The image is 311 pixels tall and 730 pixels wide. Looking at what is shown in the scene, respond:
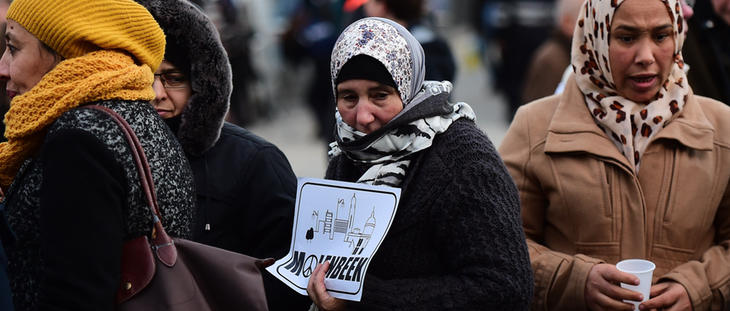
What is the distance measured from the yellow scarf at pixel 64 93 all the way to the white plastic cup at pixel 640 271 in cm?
154

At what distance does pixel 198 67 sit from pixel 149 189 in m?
1.04

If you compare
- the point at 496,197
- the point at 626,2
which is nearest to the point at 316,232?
the point at 496,197

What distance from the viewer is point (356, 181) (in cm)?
321

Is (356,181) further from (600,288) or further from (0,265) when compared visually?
(0,265)

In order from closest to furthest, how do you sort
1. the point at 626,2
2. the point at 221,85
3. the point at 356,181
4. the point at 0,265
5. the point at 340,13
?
the point at 0,265
the point at 356,181
the point at 626,2
the point at 221,85
the point at 340,13

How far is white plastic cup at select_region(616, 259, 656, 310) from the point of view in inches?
126

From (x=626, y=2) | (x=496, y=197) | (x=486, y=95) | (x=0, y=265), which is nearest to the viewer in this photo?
(x=0, y=265)

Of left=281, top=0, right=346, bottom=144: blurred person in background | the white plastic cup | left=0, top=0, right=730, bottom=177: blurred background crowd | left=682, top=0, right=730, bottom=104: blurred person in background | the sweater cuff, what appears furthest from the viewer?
left=281, top=0, right=346, bottom=144: blurred person in background

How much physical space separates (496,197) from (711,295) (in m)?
0.97

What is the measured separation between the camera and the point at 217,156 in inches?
143

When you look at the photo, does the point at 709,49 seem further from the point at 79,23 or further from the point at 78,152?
the point at 78,152

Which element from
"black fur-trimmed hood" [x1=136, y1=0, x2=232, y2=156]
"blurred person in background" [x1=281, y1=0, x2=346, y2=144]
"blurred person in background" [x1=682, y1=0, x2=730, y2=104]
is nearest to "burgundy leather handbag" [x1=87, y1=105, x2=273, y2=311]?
"black fur-trimmed hood" [x1=136, y1=0, x2=232, y2=156]

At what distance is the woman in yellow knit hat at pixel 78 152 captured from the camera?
2.55m

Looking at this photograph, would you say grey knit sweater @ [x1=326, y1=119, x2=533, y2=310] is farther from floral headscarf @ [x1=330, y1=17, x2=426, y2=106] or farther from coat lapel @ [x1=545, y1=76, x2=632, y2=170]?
coat lapel @ [x1=545, y1=76, x2=632, y2=170]
